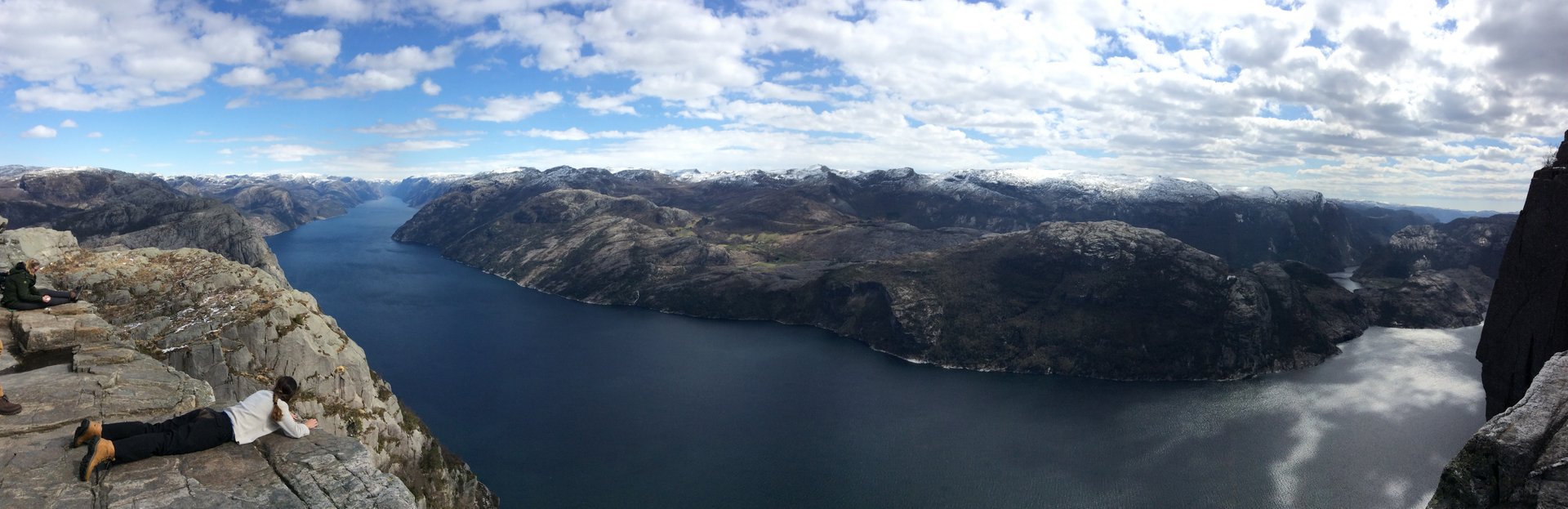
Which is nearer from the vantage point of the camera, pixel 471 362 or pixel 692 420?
pixel 692 420

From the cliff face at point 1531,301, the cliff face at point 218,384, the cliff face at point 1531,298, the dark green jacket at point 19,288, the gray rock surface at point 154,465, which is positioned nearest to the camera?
the gray rock surface at point 154,465

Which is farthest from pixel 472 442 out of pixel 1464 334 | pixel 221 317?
pixel 1464 334

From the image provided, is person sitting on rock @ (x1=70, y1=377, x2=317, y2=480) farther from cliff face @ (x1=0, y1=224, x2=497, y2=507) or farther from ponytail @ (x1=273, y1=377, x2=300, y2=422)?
cliff face @ (x1=0, y1=224, x2=497, y2=507)

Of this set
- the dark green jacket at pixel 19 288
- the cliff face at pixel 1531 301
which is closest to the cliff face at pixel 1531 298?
the cliff face at pixel 1531 301

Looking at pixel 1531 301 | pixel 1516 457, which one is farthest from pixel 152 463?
pixel 1531 301

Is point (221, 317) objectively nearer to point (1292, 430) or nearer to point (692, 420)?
point (692, 420)

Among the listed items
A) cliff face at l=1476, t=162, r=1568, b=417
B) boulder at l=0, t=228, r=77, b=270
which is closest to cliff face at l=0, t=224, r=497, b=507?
boulder at l=0, t=228, r=77, b=270

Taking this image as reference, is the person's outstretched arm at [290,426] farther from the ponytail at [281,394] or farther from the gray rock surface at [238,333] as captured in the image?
the gray rock surface at [238,333]
